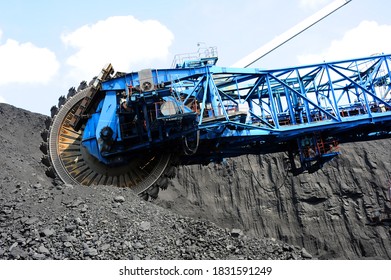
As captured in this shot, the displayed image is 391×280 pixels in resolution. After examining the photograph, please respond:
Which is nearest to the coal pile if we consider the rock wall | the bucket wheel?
the bucket wheel

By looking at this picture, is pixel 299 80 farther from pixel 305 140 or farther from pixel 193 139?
pixel 193 139

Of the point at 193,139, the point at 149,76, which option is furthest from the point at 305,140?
the point at 149,76

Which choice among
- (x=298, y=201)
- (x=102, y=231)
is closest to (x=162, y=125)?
(x=102, y=231)

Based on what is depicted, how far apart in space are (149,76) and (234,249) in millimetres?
5502

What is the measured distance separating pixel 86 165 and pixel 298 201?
15279mm

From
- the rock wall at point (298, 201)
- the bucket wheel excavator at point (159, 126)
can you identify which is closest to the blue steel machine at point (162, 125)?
the bucket wheel excavator at point (159, 126)

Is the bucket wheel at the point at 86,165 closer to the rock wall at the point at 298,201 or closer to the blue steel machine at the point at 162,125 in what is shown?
the blue steel machine at the point at 162,125

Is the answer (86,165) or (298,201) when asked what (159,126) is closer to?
(86,165)

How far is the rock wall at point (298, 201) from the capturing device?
25.5 metres

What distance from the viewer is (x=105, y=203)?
11.4 m

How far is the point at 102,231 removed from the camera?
10352 millimetres

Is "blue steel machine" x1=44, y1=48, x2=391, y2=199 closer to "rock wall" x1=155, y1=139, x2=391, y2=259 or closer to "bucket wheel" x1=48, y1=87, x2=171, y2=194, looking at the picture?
"bucket wheel" x1=48, y1=87, x2=171, y2=194

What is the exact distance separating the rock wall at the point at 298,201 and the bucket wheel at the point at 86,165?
10200mm

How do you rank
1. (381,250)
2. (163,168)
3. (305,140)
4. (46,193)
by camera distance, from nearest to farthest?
(46,193) < (163,168) < (305,140) < (381,250)
